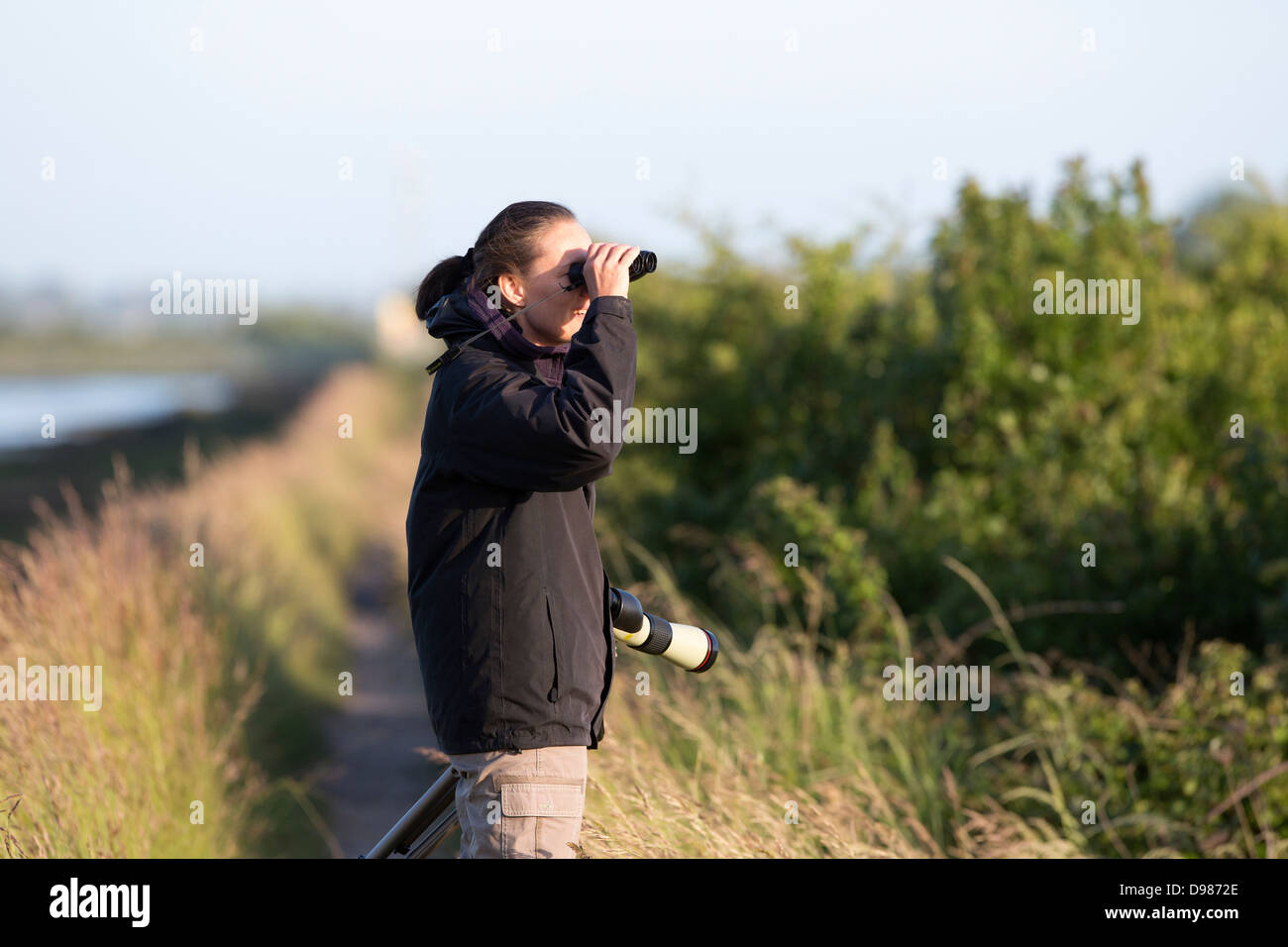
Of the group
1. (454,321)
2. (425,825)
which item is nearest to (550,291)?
(454,321)

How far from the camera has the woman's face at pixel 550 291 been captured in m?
2.67

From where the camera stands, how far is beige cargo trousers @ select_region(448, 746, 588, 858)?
2455 mm

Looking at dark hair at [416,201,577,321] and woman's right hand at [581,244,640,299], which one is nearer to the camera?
woman's right hand at [581,244,640,299]

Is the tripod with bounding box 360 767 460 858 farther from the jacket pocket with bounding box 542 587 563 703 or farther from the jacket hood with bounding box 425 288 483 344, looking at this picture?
the jacket hood with bounding box 425 288 483 344

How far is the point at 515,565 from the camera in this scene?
8.16 ft

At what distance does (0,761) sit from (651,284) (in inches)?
306

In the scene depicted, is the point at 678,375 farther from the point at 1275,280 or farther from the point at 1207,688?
the point at 1207,688

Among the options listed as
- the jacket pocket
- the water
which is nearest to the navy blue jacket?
the jacket pocket

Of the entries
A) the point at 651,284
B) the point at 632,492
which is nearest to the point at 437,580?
the point at 632,492

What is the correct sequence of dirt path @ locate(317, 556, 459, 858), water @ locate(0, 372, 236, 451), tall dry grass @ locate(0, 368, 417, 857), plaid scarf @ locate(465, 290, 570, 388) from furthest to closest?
1. water @ locate(0, 372, 236, 451)
2. dirt path @ locate(317, 556, 459, 858)
3. tall dry grass @ locate(0, 368, 417, 857)
4. plaid scarf @ locate(465, 290, 570, 388)

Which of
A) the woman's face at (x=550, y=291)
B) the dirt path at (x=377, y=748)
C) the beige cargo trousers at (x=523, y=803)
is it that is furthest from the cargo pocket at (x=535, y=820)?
the dirt path at (x=377, y=748)

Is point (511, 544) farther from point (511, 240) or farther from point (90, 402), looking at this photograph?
point (90, 402)

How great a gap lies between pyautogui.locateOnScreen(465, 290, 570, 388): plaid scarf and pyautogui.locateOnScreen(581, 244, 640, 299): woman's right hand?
18 centimetres

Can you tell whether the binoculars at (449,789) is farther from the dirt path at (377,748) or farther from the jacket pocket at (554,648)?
the dirt path at (377,748)
